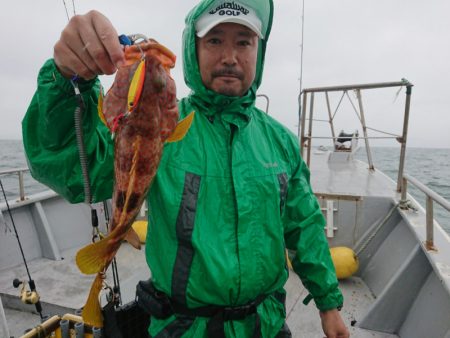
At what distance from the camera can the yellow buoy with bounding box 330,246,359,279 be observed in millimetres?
4488

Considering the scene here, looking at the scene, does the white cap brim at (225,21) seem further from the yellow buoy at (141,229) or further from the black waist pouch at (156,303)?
the yellow buoy at (141,229)

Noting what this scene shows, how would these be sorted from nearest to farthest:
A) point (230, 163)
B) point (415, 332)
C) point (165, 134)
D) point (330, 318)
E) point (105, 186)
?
point (165, 134) → point (105, 186) → point (230, 163) → point (330, 318) → point (415, 332)

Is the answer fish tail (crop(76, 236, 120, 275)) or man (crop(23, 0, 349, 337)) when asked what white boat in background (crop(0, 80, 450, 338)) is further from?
fish tail (crop(76, 236, 120, 275))

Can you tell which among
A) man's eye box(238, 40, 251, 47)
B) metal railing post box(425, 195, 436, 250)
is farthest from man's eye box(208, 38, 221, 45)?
metal railing post box(425, 195, 436, 250)

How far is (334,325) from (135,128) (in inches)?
70.7

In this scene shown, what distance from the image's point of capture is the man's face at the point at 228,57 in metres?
1.77

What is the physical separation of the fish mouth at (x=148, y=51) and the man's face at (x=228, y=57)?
63 centimetres

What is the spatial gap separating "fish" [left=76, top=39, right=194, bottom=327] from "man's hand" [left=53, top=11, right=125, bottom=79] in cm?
6

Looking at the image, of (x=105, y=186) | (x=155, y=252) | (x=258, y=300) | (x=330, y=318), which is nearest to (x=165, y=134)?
(x=105, y=186)

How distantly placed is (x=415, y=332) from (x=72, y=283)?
14.2 feet

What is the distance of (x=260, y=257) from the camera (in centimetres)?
173

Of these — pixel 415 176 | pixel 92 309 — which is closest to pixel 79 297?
pixel 92 309

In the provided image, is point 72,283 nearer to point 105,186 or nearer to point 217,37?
point 105,186

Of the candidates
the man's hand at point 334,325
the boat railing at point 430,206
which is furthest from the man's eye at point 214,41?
the boat railing at point 430,206
